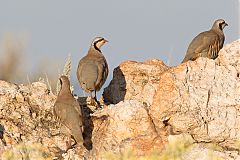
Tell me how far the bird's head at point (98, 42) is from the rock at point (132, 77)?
157 cm

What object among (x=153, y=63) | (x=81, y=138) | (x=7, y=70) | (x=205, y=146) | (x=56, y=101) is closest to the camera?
(x=205, y=146)

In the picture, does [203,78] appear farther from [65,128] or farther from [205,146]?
[65,128]

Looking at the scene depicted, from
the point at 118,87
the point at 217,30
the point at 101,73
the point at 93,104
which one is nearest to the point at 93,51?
the point at 101,73

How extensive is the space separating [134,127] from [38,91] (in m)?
1.80

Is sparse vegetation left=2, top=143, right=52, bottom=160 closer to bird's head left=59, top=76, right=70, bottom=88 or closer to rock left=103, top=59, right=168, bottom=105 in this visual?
bird's head left=59, top=76, right=70, bottom=88

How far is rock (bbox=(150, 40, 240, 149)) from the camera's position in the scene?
800cm

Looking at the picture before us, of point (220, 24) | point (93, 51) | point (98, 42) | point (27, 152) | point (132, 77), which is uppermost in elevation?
point (220, 24)

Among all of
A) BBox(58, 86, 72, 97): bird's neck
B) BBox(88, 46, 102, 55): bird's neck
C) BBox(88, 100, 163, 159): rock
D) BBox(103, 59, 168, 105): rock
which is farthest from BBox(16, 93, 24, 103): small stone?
BBox(88, 46, 102, 55): bird's neck

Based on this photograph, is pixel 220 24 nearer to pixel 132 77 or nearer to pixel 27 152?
pixel 132 77

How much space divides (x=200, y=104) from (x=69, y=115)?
1.81 m

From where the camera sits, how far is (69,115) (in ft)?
Result: 28.8

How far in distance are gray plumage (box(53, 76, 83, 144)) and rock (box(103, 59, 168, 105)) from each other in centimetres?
112

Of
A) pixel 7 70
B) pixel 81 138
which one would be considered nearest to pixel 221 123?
pixel 81 138

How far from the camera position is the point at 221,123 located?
26.3 feet
